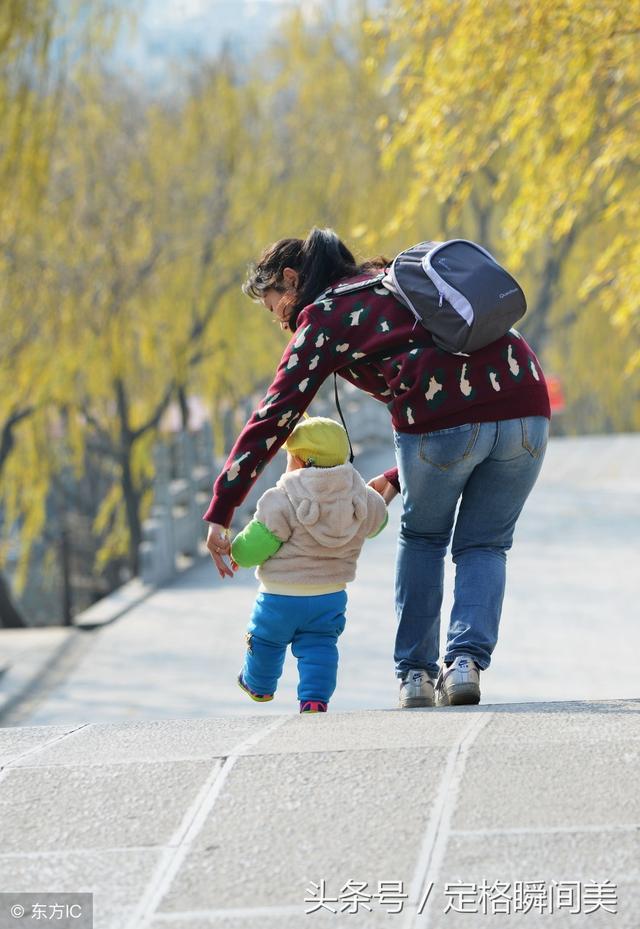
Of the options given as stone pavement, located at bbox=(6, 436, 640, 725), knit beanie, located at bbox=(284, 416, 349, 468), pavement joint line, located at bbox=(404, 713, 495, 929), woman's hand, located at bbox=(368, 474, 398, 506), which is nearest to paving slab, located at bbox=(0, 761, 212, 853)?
pavement joint line, located at bbox=(404, 713, 495, 929)

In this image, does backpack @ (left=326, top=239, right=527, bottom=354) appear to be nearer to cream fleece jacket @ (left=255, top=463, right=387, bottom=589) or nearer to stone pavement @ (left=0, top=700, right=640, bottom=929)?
cream fleece jacket @ (left=255, top=463, right=387, bottom=589)

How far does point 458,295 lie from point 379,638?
5589mm

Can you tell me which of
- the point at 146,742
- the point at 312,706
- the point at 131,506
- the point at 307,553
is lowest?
the point at 131,506

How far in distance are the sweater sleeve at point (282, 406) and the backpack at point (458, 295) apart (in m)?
0.22

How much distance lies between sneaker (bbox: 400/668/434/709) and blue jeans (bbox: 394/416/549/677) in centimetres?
2

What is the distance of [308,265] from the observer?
3.60m

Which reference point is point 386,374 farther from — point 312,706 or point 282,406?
point 312,706

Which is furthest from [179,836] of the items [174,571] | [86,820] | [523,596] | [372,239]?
[174,571]

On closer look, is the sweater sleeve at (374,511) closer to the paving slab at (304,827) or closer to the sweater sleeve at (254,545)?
the sweater sleeve at (254,545)

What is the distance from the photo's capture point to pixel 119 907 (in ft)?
7.30

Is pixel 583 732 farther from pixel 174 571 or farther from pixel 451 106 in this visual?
pixel 174 571

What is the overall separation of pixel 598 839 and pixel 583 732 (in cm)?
61

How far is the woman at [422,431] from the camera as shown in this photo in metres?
3.44

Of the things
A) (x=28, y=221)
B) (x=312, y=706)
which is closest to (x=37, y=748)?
(x=312, y=706)
